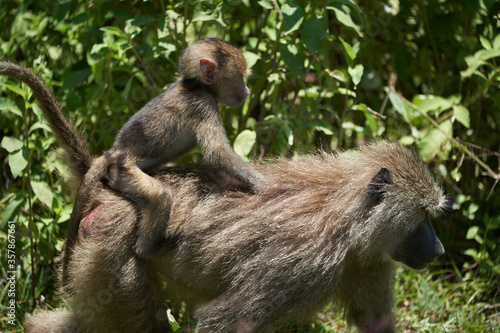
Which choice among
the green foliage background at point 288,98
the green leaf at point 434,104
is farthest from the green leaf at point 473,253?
the green leaf at point 434,104

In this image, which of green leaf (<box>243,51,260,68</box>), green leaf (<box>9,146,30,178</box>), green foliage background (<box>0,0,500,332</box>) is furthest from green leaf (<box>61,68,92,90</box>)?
green leaf (<box>243,51,260,68</box>)

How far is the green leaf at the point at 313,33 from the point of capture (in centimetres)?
350

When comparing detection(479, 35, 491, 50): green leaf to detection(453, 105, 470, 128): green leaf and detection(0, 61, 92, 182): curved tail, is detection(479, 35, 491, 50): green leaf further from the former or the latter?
detection(0, 61, 92, 182): curved tail

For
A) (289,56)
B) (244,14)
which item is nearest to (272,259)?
(289,56)

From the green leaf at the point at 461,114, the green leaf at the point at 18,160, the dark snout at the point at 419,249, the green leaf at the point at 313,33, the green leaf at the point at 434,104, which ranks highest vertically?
the green leaf at the point at 313,33

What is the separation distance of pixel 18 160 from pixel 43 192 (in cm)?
32

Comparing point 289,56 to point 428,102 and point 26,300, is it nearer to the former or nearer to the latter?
point 428,102

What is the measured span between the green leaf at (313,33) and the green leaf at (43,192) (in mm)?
1727

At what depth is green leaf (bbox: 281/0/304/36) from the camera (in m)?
3.36

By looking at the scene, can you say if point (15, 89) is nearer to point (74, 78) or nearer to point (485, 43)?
point (74, 78)

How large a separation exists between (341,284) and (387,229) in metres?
0.35

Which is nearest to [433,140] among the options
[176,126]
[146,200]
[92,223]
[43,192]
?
[176,126]

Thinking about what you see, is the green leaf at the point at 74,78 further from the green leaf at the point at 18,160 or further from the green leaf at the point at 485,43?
the green leaf at the point at 485,43

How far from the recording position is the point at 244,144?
367cm
